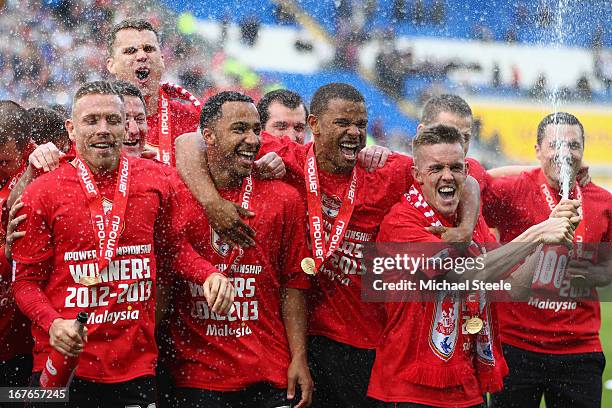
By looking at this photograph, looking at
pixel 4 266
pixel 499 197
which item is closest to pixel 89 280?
pixel 4 266

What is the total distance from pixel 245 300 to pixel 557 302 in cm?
200

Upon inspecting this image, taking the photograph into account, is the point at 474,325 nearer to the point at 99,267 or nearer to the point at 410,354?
the point at 410,354

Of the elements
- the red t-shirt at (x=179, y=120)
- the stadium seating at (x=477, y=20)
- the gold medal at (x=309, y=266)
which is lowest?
the gold medal at (x=309, y=266)

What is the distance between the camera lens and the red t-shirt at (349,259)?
539 centimetres

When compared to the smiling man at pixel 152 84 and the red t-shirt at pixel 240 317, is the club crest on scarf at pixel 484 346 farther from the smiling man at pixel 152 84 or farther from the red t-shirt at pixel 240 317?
the smiling man at pixel 152 84

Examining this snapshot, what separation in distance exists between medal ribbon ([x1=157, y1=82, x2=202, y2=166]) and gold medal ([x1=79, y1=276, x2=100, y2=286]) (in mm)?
1194

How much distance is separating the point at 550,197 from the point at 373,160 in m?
1.27

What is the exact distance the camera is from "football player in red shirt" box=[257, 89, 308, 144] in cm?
655

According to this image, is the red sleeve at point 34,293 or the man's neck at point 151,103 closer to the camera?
the red sleeve at point 34,293

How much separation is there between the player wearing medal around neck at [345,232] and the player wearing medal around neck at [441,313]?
7.9 inches

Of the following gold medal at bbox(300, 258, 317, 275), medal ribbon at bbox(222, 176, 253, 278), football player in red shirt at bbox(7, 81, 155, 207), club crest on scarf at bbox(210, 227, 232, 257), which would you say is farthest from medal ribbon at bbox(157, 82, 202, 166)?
gold medal at bbox(300, 258, 317, 275)

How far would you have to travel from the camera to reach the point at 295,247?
17.3 ft

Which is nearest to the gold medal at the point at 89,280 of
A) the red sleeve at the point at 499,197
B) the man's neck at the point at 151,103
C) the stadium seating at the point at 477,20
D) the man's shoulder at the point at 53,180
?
the man's shoulder at the point at 53,180

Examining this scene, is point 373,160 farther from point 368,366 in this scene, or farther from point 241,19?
point 241,19
